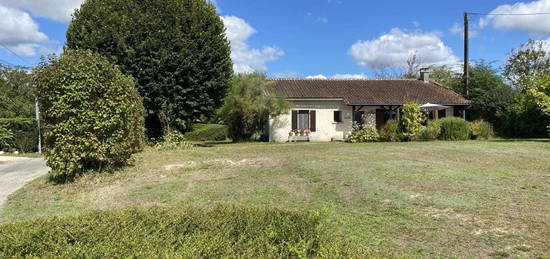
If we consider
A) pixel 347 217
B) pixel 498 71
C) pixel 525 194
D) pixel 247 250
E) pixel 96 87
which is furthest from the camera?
pixel 498 71

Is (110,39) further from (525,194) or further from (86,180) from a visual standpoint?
(525,194)

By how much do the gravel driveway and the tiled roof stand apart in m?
12.8

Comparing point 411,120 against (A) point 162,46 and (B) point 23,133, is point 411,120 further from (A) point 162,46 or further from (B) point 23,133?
(B) point 23,133

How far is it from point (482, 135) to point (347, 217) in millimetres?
18612

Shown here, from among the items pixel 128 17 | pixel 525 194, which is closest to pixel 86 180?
pixel 525 194

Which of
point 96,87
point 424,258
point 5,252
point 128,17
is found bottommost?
point 424,258

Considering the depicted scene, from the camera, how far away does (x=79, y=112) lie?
7770mm

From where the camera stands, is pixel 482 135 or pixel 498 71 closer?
pixel 482 135

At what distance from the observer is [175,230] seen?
334 cm

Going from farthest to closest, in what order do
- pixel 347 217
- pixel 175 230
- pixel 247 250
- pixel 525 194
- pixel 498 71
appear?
pixel 498 71 → pixel 525 194 → pixel 347 217 → pixel 175 230 → pixel 247 250

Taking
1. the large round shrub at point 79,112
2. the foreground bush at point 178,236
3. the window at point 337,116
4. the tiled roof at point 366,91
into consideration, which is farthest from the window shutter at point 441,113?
the foreground bush at point 178,236

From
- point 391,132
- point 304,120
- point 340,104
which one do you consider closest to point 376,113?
point 340,104

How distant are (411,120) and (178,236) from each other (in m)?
17.3

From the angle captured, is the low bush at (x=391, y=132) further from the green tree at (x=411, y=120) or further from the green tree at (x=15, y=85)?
the green tree at (x=15, y=85)
